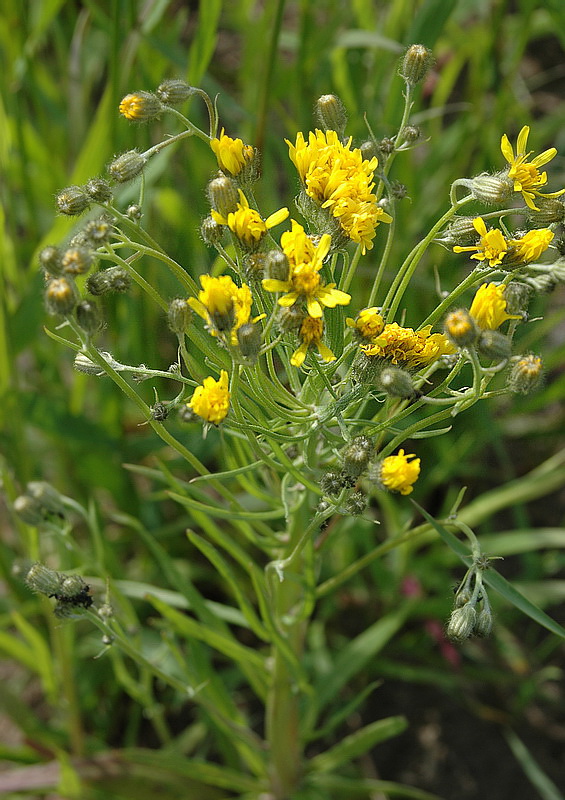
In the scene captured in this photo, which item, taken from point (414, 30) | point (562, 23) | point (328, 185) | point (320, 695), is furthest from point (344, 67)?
point (320, 695)

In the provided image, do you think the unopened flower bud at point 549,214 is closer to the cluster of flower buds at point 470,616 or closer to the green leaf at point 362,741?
the cluster of flower buds at point 470,616

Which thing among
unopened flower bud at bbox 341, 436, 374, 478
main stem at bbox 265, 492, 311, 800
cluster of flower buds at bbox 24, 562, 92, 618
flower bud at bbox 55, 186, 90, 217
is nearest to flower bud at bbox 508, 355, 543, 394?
unopened flower bud at bbox 341, 436, 374, 478

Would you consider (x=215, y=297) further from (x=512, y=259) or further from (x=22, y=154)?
(x=22, y=154)

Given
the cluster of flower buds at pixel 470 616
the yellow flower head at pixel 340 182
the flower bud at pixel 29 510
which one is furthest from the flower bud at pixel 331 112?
the flower bud at pixel 29 510

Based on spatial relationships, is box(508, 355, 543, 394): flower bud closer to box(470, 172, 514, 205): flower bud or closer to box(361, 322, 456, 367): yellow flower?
A: box(361, 322, 456, 367): yellow flower

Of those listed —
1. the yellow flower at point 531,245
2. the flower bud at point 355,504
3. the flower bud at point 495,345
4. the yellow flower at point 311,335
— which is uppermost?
the yellow flower at point 531,245

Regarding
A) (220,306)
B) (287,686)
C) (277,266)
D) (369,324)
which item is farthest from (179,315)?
(287,686)

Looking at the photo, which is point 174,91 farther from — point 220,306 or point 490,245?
point 490,245
